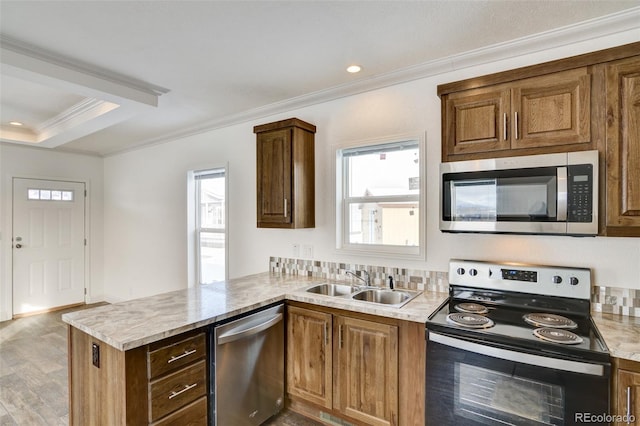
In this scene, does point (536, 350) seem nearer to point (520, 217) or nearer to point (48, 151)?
point (520, 217)

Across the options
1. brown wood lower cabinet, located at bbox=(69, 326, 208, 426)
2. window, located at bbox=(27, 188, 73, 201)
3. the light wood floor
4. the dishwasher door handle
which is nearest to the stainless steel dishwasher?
the dishwasher door handle

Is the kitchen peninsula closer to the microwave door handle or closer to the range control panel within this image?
the range control panel

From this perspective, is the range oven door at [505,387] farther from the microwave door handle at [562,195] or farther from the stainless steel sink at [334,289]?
the stainless steel sink at [334,289]

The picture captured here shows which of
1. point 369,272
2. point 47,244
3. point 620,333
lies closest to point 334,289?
point 369,272

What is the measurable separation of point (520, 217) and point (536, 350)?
705 millimetres

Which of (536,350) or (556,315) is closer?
(536,350)

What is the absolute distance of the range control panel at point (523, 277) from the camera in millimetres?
1877

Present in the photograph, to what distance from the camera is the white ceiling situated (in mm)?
1727

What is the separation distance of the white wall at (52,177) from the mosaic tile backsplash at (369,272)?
12.6 ft

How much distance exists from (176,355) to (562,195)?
7.21 ft

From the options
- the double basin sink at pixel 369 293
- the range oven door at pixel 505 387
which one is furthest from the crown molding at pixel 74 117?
the range oven door at pixel 505 387

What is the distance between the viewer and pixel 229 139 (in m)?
3.67

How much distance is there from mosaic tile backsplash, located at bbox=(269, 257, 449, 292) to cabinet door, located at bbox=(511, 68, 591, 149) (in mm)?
1058

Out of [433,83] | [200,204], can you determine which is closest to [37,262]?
[200,204]
